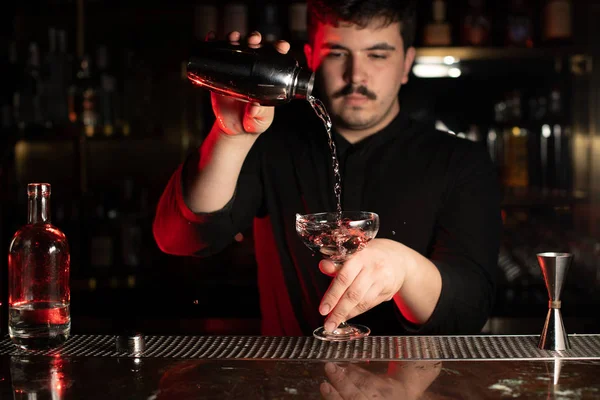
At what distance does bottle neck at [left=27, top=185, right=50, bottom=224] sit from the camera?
1.24 meters

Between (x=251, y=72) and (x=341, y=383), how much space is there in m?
0.56

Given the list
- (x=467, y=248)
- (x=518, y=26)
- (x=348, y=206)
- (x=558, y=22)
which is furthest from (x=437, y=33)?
(x=467, y=248)

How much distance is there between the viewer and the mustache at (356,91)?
6.03 feet

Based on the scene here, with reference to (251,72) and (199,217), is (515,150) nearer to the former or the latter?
(199,217)

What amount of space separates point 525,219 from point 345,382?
2.45m

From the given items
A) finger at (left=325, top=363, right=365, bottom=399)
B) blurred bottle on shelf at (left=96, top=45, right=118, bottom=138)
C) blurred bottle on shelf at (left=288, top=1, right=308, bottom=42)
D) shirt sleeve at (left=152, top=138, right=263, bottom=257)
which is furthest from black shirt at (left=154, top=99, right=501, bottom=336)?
blurred bottle on shelf at (left=96, top=45, right=118, bottom=138)

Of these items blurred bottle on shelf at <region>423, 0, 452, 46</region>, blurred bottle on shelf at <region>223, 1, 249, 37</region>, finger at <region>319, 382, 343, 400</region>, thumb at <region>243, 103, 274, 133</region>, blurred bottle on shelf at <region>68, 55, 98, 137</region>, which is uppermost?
blurred bottle on shelf at <region>223, 1, 249, 37</region>

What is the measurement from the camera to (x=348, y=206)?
1886 mm

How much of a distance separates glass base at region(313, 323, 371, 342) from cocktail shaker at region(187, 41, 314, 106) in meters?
0.42

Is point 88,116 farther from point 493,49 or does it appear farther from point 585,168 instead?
point 585,168

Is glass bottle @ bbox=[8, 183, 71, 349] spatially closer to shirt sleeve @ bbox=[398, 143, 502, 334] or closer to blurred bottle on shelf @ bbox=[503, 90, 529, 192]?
shirt sleeve @ bbox=[398, 143, 502, 334]

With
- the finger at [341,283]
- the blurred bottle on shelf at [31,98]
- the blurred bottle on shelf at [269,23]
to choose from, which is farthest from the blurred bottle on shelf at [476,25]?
the finger at [341,283]

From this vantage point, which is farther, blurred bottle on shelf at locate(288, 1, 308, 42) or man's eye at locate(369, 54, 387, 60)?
blurred bottle on shelf at locate(288, 1, 308, 42)

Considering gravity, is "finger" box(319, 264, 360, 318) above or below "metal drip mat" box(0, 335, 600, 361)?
above
